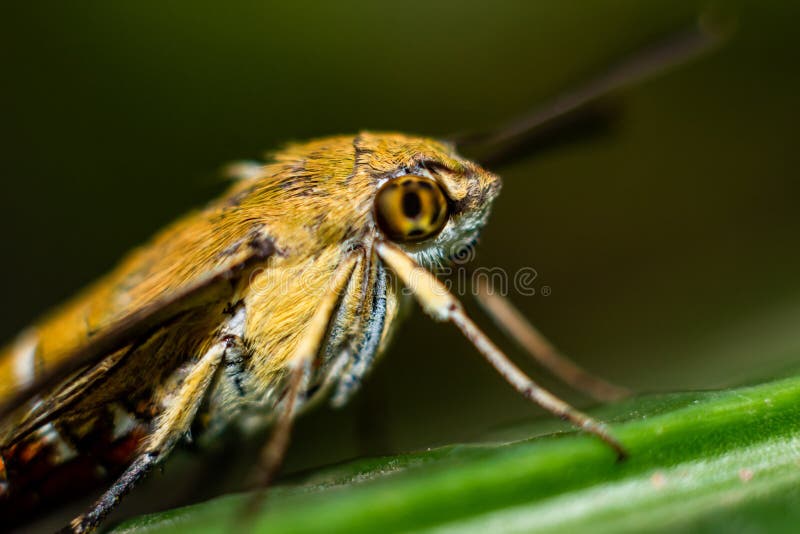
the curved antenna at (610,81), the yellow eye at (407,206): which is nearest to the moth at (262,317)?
the yellow eye at (407,206)

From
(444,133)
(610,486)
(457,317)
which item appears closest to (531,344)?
(457,317)

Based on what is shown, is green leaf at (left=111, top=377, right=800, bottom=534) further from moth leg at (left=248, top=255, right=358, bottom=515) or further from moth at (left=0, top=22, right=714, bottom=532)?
moth at (left=0, top=22, right=714, bottom=532)

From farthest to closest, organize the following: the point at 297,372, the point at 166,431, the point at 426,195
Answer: the point at 426,195
the point at 166,431
the point at 297,372

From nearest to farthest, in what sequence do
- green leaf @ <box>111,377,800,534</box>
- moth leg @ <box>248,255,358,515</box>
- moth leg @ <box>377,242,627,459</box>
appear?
1. green leaf @ <box>111,377,800,534</box>
2. moth leg @ <box>248,255,358,515</box>
3. moth leg @ <box>377,242,627,459</box>

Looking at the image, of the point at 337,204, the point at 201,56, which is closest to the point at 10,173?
the point at 201,56

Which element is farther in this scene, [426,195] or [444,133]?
[444,133]

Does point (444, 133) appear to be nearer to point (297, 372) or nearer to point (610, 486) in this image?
point (297, 372)

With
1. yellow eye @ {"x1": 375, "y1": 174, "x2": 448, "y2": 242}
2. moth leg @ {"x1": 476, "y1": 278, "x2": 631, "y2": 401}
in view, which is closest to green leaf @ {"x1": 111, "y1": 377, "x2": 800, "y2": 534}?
yellow eye @ {"x1": 375, "y1": 174, "x2": 448, "y2": 242}
